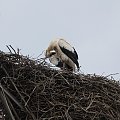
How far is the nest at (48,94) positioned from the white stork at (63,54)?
1.86 meters

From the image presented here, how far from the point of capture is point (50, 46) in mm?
7477

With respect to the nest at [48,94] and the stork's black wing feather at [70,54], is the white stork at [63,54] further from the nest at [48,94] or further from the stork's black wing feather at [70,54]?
the nest at [48,94]

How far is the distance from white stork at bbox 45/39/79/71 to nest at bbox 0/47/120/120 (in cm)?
186

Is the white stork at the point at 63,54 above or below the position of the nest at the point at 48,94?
above

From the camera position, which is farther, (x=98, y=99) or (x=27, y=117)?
(x=98, y=99)

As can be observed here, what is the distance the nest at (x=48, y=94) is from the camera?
4680mm

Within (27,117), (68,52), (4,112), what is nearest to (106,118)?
(27,117)

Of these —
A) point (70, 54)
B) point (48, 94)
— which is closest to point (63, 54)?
point (70, 54)

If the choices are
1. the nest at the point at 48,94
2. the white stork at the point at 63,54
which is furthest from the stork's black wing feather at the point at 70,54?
the nest at the point at 48,94

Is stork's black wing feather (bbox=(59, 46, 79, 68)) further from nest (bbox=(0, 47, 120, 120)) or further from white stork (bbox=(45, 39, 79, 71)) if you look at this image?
nest (bbox=(0, 47, 120, 120))

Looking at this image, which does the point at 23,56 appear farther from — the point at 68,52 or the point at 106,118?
the point at 68,52

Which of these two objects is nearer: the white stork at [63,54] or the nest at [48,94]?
the nest at [48,94]

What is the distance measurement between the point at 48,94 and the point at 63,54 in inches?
100

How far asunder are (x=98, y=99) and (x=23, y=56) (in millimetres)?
1168
